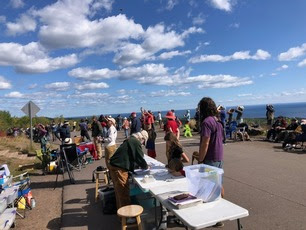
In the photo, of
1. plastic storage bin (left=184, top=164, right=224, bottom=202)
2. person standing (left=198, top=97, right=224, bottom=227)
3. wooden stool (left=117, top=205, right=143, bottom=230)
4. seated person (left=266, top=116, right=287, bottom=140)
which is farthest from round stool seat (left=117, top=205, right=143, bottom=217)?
seated person (left=266, top=116, right=287, bottom=140)

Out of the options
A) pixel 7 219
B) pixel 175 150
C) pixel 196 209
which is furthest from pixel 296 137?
pixel 7 219

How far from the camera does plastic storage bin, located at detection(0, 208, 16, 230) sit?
18.0 ft

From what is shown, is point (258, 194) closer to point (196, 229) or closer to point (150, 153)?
point (150, 153)

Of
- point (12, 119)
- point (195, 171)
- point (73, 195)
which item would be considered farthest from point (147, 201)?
point (12, 119)

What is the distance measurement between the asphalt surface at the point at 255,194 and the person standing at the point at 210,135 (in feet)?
4.07

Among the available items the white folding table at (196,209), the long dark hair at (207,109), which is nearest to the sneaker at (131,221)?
the white folding table at (196,209)

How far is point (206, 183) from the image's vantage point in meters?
3.87

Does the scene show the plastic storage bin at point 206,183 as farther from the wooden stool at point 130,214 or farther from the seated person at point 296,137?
the seated person at point 296,137

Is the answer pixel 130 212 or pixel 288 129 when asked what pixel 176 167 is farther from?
pixel 288 129

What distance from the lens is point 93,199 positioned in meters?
7.52

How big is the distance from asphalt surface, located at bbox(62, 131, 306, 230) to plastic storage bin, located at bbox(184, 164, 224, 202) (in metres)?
1.60

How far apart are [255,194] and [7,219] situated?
202 inches

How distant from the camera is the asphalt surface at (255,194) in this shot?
17.9 feet

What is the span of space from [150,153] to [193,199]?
560cm
